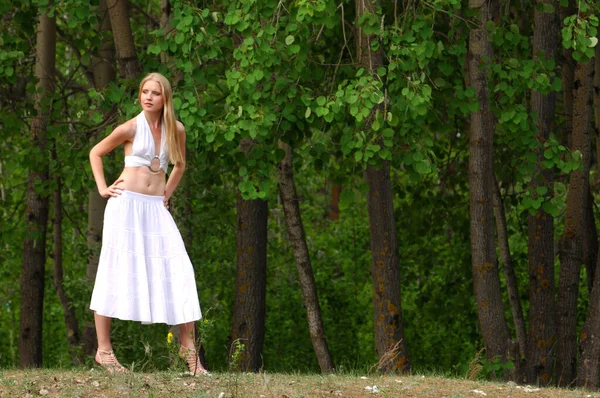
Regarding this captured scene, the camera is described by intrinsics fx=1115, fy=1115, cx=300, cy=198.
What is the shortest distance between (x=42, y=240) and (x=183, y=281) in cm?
750

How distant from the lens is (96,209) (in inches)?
619

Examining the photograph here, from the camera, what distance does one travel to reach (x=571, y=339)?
13492 millimetres

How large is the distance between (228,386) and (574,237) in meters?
7.03

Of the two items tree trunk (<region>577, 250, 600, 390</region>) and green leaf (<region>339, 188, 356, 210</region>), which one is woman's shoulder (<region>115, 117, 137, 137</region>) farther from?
tree trunk (<region>577, 250, 600, 390</region>)

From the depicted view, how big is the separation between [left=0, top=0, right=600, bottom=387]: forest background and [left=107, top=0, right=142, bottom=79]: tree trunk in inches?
1.0

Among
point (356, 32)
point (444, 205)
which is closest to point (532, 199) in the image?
point (356, 32)

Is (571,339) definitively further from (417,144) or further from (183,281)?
(183,281)

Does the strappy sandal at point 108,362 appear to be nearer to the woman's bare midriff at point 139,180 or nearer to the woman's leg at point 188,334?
the woman's leg at point 188,334

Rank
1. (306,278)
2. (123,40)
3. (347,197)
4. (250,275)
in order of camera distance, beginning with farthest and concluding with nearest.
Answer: (250,275) → (306,278) → (123,40) → (347,197)

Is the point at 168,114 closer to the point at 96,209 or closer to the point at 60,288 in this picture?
the point at 96,209

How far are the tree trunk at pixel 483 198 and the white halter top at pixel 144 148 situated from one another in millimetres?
4294

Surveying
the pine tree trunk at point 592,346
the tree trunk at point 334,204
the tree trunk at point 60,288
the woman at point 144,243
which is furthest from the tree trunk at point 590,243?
the tree trunk at point 334,204

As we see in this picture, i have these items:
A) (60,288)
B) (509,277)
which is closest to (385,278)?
(509,277)

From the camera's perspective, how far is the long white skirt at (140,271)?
812 centimetres
